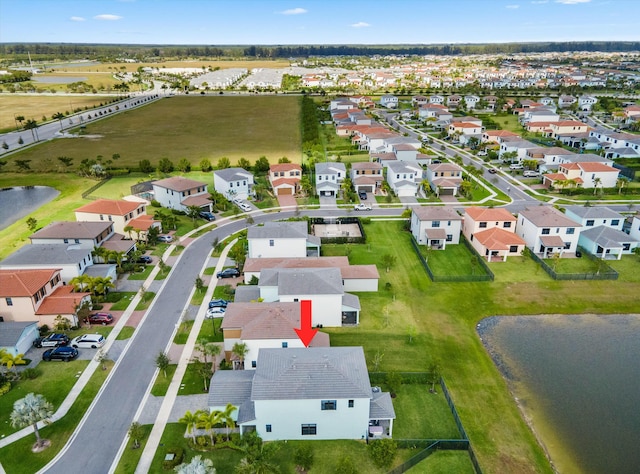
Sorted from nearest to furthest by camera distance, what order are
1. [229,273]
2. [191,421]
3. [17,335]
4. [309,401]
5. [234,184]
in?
[191,421] < [309,401] < [17,335] < [229,273] < [234,184]

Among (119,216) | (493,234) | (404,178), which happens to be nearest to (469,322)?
(493,234)

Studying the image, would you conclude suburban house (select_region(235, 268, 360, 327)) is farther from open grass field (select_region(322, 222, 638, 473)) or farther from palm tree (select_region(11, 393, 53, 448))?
palm tree (select_region(11, 393, 53, 448))

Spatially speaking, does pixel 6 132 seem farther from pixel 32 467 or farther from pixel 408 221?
pixel 32 467

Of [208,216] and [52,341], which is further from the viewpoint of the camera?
[208,216]

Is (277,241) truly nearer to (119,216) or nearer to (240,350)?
(240,350)

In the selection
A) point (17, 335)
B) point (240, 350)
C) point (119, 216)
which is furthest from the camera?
point (119, 216)

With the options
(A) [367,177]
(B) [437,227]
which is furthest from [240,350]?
(A) [367,177]

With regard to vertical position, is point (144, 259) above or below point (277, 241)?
below

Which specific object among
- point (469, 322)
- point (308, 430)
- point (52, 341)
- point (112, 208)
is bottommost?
point (469, 322)

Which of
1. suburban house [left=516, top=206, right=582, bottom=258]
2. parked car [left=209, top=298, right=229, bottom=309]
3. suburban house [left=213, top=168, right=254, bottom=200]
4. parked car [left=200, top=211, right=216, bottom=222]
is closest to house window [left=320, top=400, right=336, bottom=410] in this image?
parked car [left=209, top=298, right=229, bottom=309]
